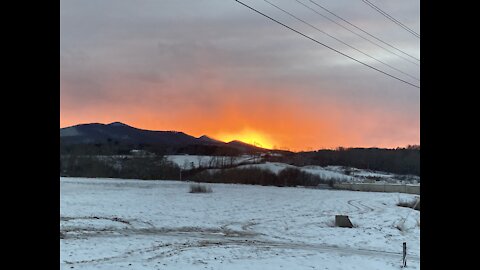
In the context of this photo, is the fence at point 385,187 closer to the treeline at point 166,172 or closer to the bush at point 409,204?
the treeline at point 166,172

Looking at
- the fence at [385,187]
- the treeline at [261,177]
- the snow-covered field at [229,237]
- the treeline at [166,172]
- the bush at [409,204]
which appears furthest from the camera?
the treeline at [166,172]

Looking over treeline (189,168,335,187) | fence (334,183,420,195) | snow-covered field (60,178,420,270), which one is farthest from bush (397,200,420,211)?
treeline (189,168,335,187)

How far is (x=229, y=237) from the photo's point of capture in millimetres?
21281

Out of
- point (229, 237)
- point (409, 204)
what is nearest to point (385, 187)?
point (409, 204)

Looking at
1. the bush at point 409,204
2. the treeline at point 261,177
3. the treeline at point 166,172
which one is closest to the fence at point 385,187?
the treeline at point 261,177

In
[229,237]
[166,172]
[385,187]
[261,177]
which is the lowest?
[385,187]

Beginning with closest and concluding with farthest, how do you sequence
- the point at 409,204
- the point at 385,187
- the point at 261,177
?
the point at 409,204 → the point at 385,187 → the point at 261,177

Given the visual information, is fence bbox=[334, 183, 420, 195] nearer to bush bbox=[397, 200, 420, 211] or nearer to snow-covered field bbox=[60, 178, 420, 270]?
bush bbox=[397, 200, 420, 211]

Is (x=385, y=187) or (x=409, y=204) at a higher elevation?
(x=409, y=204)

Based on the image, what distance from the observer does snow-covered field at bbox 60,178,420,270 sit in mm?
15016

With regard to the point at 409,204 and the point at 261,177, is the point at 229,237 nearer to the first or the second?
the point at 409,204

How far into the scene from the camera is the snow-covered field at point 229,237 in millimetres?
15016
